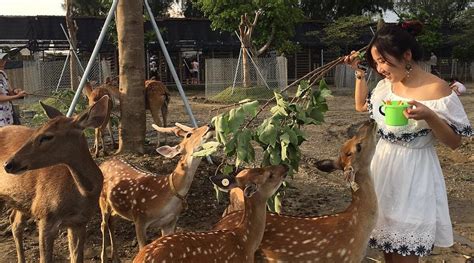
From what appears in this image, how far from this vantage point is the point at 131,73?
22.9 ft

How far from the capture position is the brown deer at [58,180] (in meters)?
4.02

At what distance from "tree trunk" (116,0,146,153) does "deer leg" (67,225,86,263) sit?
2.61 m

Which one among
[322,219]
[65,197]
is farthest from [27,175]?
[322,219]

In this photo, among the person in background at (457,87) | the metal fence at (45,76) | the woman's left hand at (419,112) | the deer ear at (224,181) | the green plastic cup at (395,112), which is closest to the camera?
the woman's left hand at (419,112)

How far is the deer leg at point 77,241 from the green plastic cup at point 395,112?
2688mm

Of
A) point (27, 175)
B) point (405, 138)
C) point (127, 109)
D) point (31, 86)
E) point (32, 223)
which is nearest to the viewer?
Result: point (405, 138)

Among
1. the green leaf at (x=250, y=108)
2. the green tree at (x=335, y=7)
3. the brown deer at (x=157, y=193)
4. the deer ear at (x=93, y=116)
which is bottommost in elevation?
the brown deer at (x=157, y=193)

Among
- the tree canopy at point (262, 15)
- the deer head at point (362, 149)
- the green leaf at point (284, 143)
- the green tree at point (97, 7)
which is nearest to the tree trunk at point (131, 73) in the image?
the green leaf at point (284, 143)

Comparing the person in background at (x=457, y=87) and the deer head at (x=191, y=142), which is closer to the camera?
the person in background at (x=457, y=87)

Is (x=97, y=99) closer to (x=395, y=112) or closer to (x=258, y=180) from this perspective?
(x=258, y=180)

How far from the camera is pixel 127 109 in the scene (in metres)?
6.99

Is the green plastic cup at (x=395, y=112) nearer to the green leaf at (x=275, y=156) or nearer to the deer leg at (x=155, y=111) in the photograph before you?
the green leaf at (x=275, y=156)

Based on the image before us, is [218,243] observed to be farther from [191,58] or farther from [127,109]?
[191,58]

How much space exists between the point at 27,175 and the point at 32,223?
1.58 m
